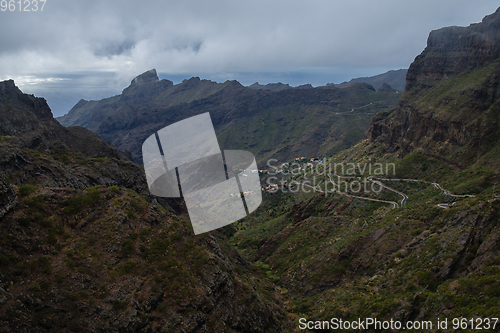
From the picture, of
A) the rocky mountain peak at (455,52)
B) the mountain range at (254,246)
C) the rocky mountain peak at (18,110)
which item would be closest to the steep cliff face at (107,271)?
the mountain range at (254,246)

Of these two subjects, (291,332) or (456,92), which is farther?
(456,92)

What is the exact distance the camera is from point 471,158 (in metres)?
60.1

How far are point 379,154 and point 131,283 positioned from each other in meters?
95.3

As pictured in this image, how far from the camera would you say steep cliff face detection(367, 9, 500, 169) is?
63156 mm

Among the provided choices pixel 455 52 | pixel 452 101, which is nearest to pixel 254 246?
pixel 452 101

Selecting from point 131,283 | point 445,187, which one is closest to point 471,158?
point 445,187

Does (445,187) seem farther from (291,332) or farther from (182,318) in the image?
(182,318)

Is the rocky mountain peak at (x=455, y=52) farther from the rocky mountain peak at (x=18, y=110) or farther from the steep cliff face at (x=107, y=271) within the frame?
the rocky mountain peak at (x=18, y=110)

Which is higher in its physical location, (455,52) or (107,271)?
(455,52)

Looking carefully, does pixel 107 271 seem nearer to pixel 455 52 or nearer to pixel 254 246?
pixel 254 246

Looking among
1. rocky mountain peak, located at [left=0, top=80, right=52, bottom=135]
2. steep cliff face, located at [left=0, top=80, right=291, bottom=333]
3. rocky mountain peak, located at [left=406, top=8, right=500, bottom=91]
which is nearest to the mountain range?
steep cliff face, located at [left=0, top=80, right=291, bottom=333]

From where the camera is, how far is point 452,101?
7512 centimetres

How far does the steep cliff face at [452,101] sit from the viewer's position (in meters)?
63.2

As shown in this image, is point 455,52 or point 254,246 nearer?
point 254,246
